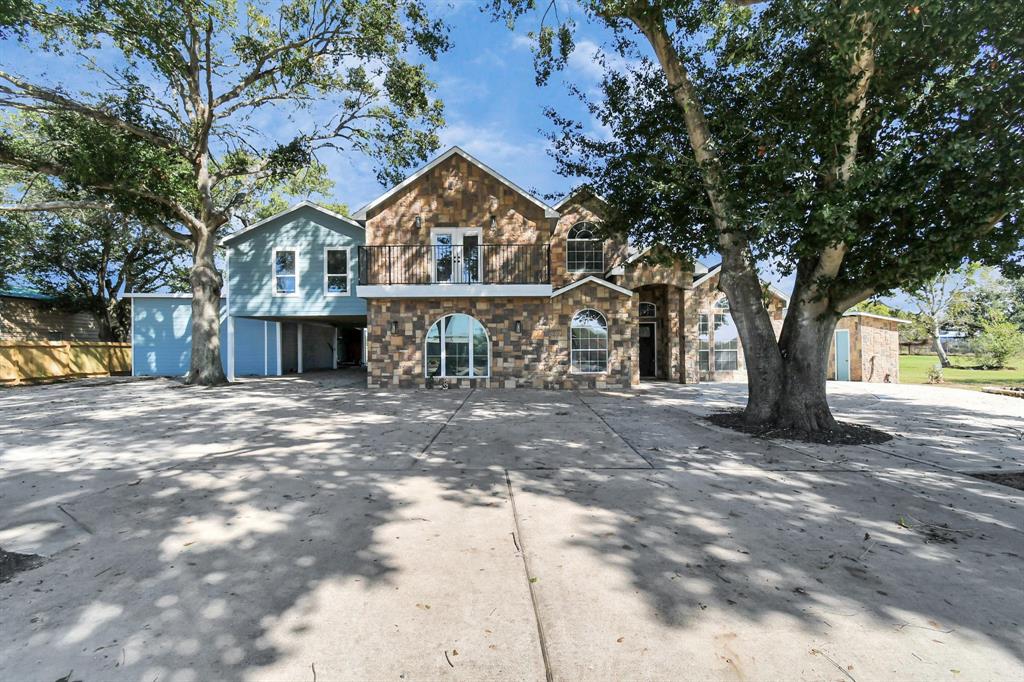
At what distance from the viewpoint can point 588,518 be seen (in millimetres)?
3598

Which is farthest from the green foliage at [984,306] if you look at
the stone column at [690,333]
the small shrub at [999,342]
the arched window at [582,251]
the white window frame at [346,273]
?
the white window frame at [346,273]

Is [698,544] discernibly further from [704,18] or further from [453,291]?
[453,291]

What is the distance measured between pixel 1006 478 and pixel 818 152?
4.64 m

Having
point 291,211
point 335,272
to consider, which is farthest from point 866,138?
point 291,211

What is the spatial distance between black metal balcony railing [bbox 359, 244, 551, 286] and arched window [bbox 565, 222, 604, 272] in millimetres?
2396

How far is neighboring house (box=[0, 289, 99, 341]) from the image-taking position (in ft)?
67.6

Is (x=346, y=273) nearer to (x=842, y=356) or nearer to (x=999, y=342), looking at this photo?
(x=842, y=356)

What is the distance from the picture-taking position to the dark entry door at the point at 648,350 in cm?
1784

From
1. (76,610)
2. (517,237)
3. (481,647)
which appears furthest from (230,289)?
(481,647)

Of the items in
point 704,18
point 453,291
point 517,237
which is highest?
point 704,18

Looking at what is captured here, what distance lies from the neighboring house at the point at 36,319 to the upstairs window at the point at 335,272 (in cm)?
1640

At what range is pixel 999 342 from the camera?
2208 centimetres

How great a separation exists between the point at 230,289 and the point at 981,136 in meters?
20.0

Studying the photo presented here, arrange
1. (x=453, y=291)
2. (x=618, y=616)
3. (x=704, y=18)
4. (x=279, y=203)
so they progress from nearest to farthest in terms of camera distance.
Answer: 1. (x=618, y=616)
2. (x=704, y=18)
3. (x=453, y=291)
4. (x=279, y=203)
